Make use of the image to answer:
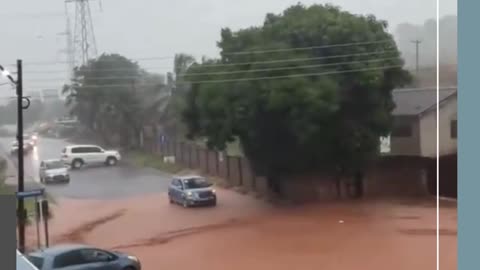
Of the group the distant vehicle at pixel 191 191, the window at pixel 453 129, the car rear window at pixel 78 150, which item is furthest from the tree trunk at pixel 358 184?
the car rear window at pixel 78 150

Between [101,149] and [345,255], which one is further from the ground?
[101,149]

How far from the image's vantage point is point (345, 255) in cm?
360

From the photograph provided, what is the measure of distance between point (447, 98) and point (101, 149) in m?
1.68

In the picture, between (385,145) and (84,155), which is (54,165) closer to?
(84,155)

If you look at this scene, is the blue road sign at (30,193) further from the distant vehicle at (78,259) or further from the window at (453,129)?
the window at (453,129)

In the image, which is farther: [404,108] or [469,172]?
[404,108]

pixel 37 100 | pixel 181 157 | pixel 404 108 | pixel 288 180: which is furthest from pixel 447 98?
pixel 37 100

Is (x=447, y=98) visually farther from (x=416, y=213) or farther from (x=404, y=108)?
(x=416, y=213)

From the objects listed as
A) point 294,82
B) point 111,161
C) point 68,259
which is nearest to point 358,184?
point 294,82

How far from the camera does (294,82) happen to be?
3.50 m

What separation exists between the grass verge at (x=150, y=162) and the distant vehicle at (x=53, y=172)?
1.01 feet

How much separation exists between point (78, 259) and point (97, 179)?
40 cm

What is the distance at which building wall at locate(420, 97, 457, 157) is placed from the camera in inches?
136

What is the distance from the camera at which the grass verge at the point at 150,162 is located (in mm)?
3482
